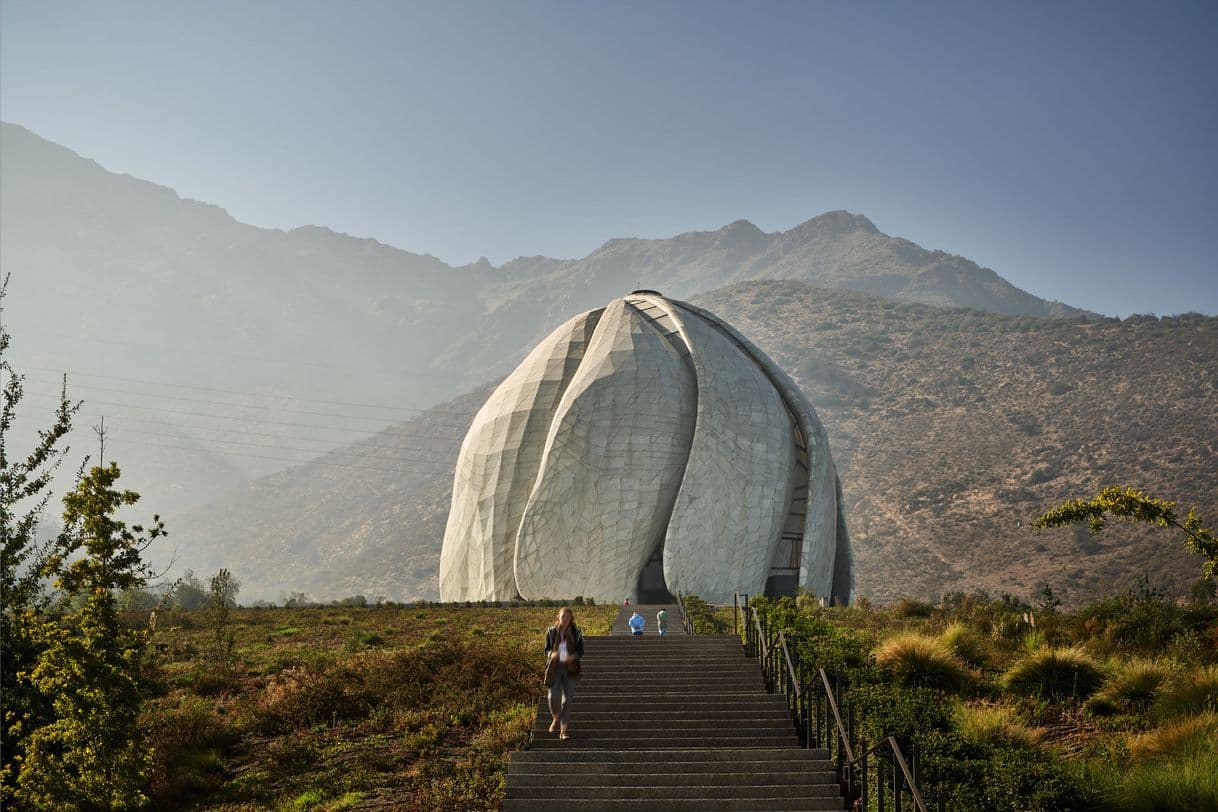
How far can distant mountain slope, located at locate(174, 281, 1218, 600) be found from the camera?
6147 centimetres

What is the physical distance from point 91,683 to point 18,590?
1465 mm

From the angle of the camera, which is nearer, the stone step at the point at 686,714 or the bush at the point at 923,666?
the stone step at the point at 686,714

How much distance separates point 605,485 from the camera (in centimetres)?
2878

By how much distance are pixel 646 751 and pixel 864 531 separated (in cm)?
6482

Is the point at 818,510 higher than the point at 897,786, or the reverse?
the point at 818,510

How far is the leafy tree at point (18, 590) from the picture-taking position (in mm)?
10188

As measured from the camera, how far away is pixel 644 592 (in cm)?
2997

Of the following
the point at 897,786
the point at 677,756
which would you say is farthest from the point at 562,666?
the point at 897,786

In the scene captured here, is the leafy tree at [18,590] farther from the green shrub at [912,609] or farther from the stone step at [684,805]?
the green shrub at [912,609]

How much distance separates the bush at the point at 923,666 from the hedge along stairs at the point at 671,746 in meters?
1.98

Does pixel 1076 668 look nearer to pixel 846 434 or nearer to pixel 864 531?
pixel 864 531

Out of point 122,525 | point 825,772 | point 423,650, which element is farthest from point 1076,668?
point 122,525

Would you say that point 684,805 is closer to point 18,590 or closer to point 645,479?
point 18,590

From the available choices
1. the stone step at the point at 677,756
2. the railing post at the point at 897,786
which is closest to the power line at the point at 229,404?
the stone step at the point at 677,756
